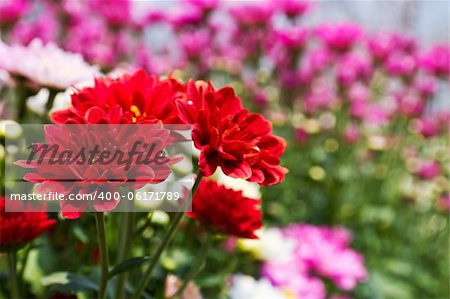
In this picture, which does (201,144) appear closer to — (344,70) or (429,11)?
(344,70)

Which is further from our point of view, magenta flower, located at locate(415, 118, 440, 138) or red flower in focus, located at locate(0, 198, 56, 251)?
magenta flower, located at locate(415, 118, 440, 138)

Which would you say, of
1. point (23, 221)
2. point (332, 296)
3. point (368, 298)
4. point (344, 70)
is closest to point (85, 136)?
point (23, 221)

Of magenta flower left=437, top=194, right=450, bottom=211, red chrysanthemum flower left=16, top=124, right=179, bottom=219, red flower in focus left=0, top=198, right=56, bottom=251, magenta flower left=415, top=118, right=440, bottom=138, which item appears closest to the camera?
red chrysanthemum flower left=16, top=124, right=179, bottom=219

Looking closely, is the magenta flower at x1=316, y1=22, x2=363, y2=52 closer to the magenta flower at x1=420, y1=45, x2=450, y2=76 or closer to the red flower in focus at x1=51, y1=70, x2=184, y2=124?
the magenta flower at x1=420, y1=45, x2=450, y2=76

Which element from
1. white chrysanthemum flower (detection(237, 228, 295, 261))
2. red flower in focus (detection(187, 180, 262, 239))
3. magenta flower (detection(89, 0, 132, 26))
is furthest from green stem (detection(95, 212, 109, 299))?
magenta flower (detection(89, 0, 132, 26))

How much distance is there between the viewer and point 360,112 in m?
2.04

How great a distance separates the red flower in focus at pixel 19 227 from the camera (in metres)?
0.54

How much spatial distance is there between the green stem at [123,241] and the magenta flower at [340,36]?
1.45 meters

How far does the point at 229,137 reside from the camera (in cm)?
46

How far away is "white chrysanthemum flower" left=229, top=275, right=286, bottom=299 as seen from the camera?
0.80 metres

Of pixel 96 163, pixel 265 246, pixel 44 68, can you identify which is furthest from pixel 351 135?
pixel 96 163

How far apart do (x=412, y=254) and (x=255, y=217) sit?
1.45 meters

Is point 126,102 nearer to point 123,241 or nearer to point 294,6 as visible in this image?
point 123,241

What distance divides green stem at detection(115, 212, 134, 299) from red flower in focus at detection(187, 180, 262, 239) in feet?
0.19
